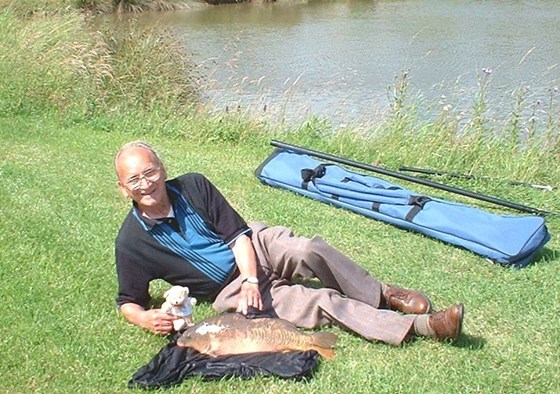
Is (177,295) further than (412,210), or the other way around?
(412,210)

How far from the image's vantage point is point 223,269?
333cm

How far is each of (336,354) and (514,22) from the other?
15.5 meters

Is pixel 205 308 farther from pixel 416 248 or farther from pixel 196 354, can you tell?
pixel 416 248

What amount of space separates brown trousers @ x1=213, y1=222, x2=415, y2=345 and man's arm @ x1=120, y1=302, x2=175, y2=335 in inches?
10.5

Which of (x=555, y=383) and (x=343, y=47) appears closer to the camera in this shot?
(x=555, y=383)

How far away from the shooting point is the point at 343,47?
14695 millimetres

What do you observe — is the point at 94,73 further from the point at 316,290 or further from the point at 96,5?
the point at 96,5

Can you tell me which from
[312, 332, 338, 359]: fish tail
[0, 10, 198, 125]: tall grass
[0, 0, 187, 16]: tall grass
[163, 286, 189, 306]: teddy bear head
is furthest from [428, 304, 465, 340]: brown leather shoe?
[0, 0, 187, 16]: tall grass

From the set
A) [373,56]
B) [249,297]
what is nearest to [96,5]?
[373,56]

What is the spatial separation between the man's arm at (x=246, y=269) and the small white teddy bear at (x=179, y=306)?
196 mm

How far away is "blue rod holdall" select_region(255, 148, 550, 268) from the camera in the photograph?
4.08m

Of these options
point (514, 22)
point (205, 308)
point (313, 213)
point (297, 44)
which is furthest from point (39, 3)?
point (205, 308)

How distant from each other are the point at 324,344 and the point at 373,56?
1084 cm

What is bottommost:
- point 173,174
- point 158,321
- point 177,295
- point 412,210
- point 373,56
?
point 373,56
